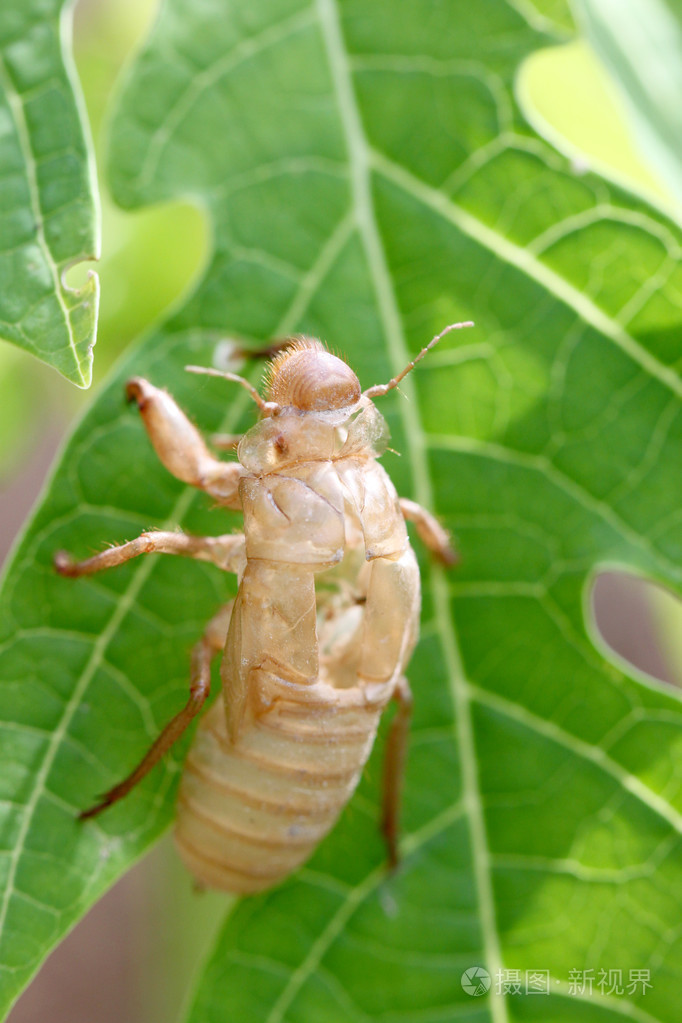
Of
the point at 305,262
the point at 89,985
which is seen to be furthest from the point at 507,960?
the point at 89,985

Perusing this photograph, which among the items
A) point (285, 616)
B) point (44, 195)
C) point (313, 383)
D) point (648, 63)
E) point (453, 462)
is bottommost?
point (285, 616)

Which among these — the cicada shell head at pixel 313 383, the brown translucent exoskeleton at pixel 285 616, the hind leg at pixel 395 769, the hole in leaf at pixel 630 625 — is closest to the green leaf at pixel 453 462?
the hind leg at pixel 395 769

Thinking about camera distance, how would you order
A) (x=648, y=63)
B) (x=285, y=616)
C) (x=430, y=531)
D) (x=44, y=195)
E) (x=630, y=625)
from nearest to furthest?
(x=44, y=195)
(x=285, y=616)
(x=430, y=531)
(x=648, y=63)
(x=630, y=625)

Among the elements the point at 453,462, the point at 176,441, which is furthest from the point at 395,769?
the point at 176,441

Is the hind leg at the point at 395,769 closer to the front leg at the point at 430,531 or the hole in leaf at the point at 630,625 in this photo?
the front leg at the point at 430,531

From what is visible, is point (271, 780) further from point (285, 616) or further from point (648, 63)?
point (648, 63)

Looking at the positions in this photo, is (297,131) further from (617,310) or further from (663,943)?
(663,943)

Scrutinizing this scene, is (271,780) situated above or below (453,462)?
below

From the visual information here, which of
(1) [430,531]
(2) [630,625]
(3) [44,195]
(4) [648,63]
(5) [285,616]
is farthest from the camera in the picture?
(2) [630,625]
